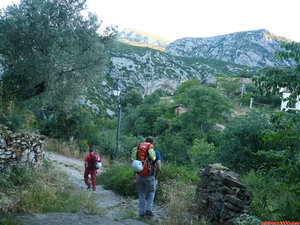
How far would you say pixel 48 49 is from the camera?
955cm

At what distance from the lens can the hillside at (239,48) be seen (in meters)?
125

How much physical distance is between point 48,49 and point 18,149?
4.54 m

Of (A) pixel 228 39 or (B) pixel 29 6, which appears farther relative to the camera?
(A) pixel 228 39

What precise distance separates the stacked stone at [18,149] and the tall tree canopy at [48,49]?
2.90 meters

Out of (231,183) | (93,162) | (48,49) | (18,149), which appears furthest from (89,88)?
(231,183)

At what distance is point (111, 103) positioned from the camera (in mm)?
65625

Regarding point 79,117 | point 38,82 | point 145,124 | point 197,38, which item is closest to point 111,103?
point 145,124

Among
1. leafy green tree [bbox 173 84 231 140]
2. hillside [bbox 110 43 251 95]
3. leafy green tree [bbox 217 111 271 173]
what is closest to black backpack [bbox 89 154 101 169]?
leafy green tree [bbox 217 111 271 173]

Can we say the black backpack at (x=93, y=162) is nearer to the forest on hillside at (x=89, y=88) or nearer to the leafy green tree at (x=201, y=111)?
the forest on hillside at (x=89, y=88)

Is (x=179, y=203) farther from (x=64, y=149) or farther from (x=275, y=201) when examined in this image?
(x=64, y=149)

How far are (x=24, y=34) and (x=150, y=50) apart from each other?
88.7m

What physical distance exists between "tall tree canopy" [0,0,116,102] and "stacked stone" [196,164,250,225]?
669 cm

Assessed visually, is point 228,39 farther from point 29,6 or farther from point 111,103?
point 29,6

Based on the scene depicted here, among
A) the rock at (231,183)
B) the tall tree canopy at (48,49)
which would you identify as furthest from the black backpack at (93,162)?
the rock at (231,183)
